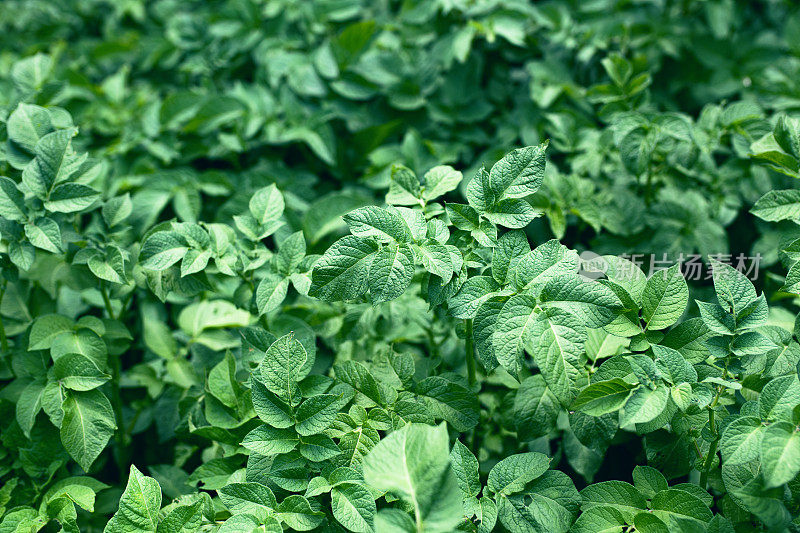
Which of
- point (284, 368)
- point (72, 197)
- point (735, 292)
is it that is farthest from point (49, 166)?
point (735, 292)

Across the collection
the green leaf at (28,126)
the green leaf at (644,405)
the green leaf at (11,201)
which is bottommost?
the green leaf at (644,405)

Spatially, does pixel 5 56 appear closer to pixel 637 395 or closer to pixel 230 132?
pixel 230 132

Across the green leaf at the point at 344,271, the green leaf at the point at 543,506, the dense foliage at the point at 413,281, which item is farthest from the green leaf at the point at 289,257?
the green leaf at the point at 543,506

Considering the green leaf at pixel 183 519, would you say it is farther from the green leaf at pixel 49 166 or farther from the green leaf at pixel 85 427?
the green leaf at pixel 49 166

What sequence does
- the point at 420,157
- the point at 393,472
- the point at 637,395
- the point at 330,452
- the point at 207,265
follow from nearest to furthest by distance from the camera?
1. the point at 393,472
2. the point at 637,395
3. the point at 330,452
4. the point at 207,265
5. the point at 420,157

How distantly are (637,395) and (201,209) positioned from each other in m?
1.66

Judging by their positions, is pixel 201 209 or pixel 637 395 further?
pixel 201 209

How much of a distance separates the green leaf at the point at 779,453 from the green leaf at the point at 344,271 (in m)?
0.77

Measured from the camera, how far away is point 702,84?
8.42 feet

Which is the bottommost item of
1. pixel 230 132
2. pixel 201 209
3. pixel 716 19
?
pixel 201 209

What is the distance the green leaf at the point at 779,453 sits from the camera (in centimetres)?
111

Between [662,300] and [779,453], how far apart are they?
0.36m

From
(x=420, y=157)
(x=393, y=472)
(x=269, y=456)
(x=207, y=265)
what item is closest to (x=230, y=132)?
(x=420, y=157)
